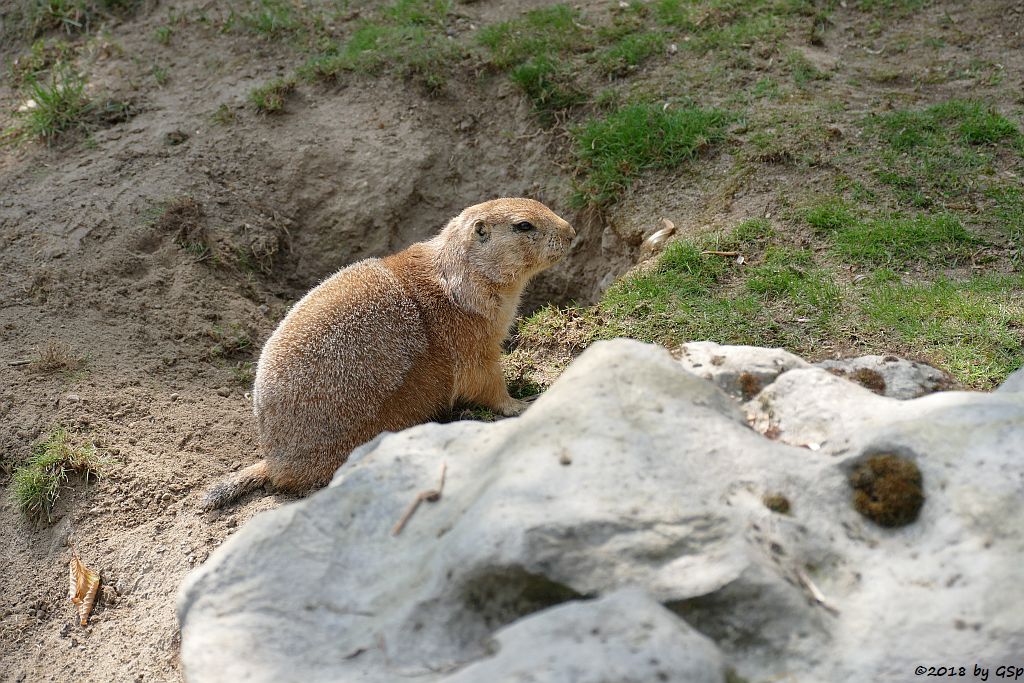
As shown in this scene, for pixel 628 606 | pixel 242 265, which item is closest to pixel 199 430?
pixel 242 265

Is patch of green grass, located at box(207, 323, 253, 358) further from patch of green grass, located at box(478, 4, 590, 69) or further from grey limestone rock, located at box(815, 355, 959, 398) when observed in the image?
grey limestone rock, located at box(815, 355, 959, 398)

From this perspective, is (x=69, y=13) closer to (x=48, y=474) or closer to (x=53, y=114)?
(x=53, y=114)

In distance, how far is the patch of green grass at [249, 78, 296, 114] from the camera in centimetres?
791

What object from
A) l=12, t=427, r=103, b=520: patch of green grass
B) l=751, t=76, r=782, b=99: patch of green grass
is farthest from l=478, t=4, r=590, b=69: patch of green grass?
l=12, t=427, r=103, b=520: patch of green grass

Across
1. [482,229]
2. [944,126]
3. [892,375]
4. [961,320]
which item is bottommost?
[961,320]

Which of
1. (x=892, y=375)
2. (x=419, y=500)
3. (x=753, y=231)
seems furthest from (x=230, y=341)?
(x=892, y=375)

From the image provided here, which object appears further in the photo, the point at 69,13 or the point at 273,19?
the point at 69,13

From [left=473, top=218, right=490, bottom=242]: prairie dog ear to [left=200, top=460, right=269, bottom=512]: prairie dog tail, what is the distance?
1983 mm

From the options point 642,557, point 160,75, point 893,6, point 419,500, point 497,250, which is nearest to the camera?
point 642,557

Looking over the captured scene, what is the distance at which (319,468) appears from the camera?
4918mm

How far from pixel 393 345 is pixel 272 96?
12.7 ft

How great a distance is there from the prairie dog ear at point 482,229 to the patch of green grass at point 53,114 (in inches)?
183

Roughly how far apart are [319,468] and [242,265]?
2.82 metres

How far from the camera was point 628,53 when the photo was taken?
7758mm
